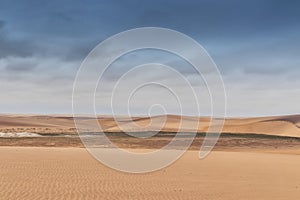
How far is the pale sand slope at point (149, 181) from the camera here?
1769 cm

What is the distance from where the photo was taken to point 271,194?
60.2ft

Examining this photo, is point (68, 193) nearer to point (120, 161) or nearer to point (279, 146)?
point (120, 161)

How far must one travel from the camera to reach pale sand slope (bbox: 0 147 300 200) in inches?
696

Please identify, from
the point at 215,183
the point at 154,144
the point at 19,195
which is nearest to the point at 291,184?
the point at 215,183

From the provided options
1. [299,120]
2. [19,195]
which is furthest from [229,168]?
[299,120]

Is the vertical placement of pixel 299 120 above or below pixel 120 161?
above

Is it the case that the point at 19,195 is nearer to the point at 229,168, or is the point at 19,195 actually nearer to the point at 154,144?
the point at 229,168

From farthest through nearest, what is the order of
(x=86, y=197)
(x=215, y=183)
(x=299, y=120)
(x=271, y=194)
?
1. (x=299, y=120)
2. (x=215, y=183)
3. (x=271, y=194)
4. (x=86, y=197)

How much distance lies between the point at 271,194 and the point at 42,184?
9152 millimetres

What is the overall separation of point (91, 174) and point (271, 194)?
945cm

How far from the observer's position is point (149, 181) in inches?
864


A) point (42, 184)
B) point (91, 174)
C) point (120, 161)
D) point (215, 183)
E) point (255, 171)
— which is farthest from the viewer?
point (120, 161)

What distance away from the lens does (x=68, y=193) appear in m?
17.5

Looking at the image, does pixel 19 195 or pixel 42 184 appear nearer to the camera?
pixel 19 195
